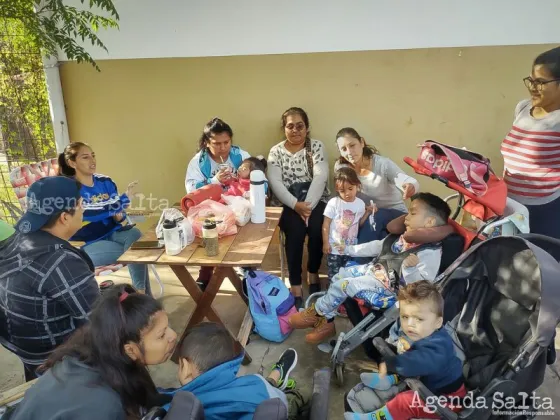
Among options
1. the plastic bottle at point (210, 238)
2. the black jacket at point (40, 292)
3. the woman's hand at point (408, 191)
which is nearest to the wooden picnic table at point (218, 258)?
the plastic bottle at point (210, 238)

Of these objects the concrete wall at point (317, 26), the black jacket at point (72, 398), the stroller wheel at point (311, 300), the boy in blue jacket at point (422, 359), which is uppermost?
the concrete wall at point (317, 26)

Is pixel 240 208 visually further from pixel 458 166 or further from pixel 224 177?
pixel 458 166

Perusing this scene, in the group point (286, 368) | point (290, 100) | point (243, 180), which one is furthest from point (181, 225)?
point (290, 100)

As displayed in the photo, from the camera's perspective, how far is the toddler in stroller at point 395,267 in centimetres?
246

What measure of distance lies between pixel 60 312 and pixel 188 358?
0.77 metres

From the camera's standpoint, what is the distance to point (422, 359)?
1904mm

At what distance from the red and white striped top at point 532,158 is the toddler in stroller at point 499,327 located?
0.59 m

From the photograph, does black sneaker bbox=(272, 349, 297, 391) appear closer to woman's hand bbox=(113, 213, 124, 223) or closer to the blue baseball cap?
the blue baseball cap

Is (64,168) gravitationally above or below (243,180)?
above

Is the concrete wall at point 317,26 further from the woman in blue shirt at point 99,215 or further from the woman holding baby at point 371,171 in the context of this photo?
the woman in blue shirt at point 99,215

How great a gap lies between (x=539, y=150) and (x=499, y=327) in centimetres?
119

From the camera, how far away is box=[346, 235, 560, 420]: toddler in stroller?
176cm

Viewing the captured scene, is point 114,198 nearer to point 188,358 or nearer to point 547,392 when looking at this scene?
point 188,358

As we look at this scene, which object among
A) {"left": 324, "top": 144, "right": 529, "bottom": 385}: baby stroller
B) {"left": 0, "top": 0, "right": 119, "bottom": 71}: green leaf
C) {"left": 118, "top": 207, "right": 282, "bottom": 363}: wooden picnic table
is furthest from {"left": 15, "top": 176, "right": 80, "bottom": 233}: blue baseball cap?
{"left": 0, "top": 0, "right": 119, "bottom": 71}: green leaf
